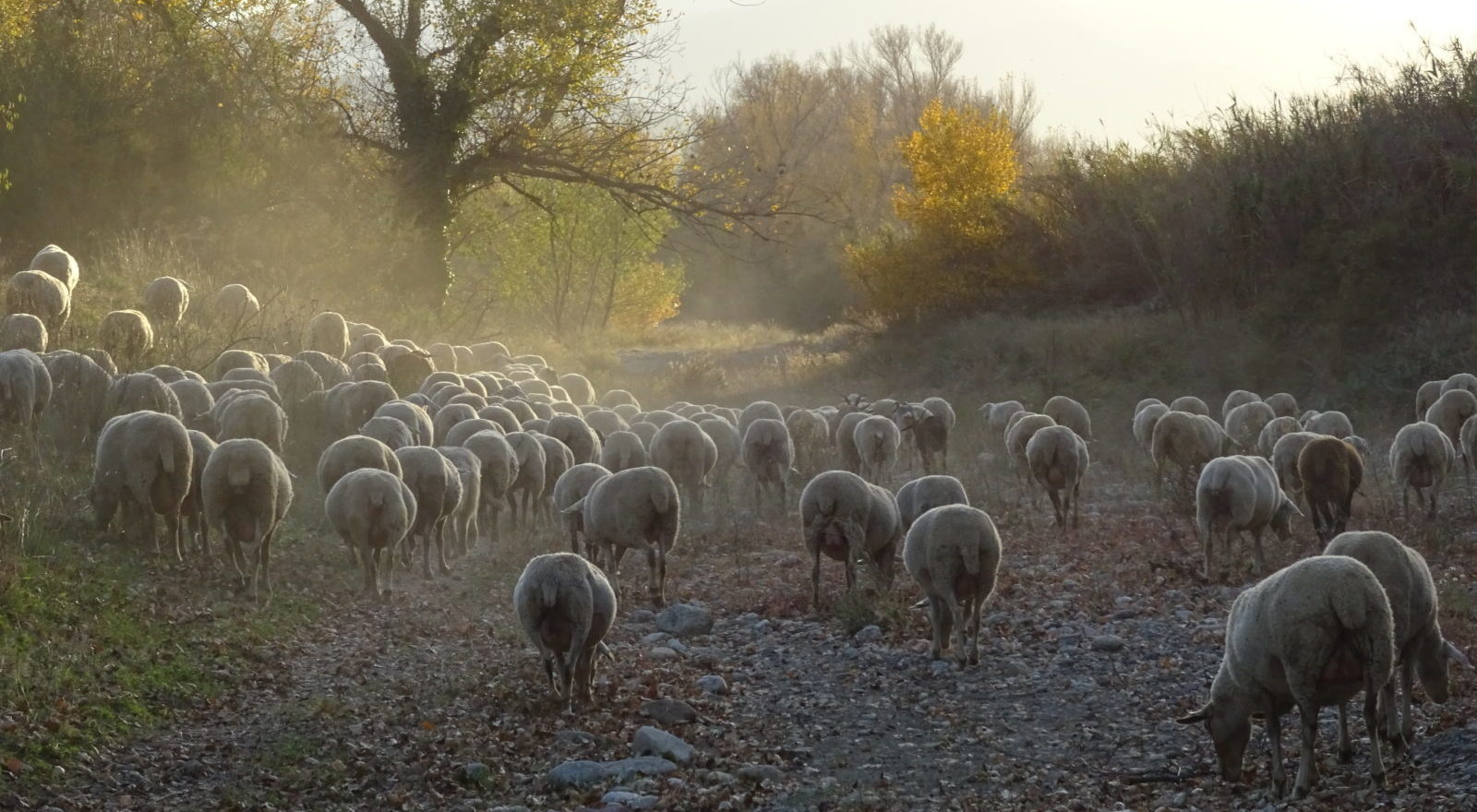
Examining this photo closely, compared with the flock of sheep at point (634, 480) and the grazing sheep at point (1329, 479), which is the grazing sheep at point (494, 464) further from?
the grazing sheep at point (1329, 479)

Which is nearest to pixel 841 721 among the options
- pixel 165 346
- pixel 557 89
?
pixel 165 346

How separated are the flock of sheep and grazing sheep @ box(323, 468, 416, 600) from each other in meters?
0.02

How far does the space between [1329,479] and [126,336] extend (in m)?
14.6

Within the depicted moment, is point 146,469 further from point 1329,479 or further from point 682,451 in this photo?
point 1329,479

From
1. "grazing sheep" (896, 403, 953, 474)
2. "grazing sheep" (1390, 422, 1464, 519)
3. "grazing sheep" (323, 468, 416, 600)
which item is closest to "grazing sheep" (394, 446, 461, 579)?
"grazing sheep" (323, 468, 416, 600)

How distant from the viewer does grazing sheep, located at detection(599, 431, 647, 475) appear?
16438 millimetres

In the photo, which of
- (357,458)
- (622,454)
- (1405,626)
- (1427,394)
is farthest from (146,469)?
(1427,394)

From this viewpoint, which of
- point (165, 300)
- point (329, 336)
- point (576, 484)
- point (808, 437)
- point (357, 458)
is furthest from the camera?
point (329, 336)

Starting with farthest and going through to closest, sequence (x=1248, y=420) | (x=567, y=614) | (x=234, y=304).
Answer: (x=234, y=304)
(x=1248, y=420)
(x=567, y=614)

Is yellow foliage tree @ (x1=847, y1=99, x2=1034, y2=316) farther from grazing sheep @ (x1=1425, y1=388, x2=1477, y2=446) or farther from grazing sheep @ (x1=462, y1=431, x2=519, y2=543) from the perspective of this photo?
grazing sheep @ (x1=462, y1=431, x2=519, y2=543)

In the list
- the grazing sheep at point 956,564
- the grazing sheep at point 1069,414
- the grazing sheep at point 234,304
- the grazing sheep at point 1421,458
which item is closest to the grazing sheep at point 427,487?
the grazing sheep at point 956,564

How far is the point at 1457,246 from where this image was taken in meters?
26.3

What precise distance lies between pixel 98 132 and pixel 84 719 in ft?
79.2

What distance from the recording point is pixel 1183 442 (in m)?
16.4
